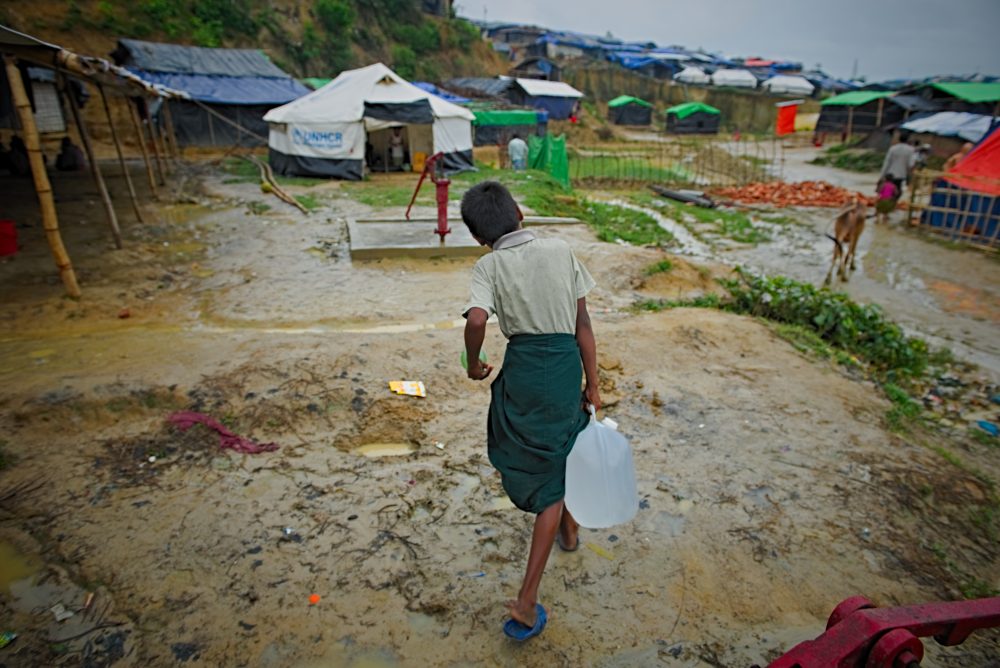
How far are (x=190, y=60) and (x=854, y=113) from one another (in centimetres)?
3076

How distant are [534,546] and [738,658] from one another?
2.91 ft

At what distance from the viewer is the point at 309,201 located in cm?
1197

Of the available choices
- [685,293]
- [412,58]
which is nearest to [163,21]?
[412,58]

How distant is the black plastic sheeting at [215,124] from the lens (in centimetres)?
1980

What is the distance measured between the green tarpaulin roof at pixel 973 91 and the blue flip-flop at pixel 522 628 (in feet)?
100

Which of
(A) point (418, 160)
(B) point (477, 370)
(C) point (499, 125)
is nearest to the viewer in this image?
(B) point (477, 370)

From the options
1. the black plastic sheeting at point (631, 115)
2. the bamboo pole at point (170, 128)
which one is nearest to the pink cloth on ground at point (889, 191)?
the bamboo pole at point (170, 128)

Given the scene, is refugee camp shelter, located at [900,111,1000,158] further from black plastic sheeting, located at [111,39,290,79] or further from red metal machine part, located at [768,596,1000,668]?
black plastic sheeting, located at [111,39,290,79]

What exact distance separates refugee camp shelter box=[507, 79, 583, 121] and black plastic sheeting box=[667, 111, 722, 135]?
326 inches

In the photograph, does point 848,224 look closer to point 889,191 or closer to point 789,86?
point 889,191

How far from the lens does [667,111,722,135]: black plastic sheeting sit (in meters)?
38.3

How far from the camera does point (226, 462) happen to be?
3.21 meters

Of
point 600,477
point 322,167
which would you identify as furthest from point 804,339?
point 322,167

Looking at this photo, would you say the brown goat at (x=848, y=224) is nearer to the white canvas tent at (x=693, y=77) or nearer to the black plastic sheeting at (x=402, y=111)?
the black plastic sheeting at (x=402, y=111)
